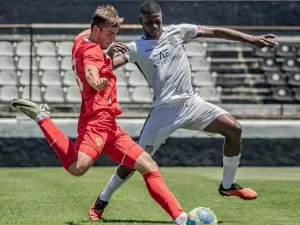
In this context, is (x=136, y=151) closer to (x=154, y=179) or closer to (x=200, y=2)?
(x=154, y=179)

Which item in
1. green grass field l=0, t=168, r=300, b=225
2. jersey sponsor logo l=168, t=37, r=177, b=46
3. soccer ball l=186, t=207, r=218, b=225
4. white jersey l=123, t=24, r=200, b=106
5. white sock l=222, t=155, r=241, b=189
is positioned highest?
jersey sponsor logo l=168, t=37, r=177, b=46

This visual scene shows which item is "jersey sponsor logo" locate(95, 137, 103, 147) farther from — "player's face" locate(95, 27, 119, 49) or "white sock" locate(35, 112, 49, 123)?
"player's face" locate(95, 27, 119, 49)

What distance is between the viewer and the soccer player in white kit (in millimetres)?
9531

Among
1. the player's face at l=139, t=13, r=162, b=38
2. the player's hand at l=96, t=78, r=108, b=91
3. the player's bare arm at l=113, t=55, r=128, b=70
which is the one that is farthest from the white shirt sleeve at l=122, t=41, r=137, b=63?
the player's hand at l=96, t=78, r=108, b=91

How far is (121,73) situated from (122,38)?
0.76 m

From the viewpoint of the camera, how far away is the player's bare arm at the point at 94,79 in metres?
7.53

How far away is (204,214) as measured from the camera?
307 inches

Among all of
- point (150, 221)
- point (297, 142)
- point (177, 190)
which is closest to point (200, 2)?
point (297, 142)

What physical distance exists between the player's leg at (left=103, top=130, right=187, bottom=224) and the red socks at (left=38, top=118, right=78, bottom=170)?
33cm

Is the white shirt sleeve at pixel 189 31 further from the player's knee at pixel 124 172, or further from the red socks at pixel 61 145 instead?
the red socks at pixel 61 145

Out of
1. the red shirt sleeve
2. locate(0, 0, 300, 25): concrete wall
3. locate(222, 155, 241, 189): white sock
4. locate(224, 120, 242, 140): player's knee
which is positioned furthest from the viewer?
locate(0, 0, 300, 25): concrete wall

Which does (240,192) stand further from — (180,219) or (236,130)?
(180,219)

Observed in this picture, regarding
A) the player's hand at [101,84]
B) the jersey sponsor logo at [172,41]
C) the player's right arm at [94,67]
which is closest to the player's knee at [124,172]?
the jersey sponsor logo at [172,41]

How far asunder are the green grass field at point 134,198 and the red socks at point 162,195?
2.64ft
